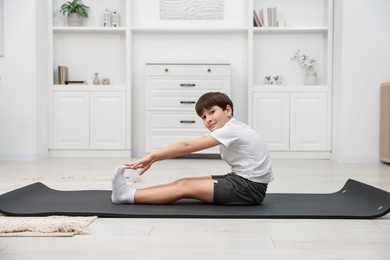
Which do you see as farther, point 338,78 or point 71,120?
point 71,120

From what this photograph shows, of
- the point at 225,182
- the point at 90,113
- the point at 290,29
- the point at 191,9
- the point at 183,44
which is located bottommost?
the point at 225,182

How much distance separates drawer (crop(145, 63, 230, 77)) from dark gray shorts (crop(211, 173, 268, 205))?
3415 millimetres

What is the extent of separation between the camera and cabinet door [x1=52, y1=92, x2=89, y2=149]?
20.3 ft

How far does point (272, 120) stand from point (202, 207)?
144 inches

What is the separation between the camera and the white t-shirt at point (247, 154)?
8.56 feet

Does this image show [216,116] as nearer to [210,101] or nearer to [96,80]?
[210,101]

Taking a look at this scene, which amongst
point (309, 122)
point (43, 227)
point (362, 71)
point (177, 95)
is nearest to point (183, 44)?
point (177, 95)

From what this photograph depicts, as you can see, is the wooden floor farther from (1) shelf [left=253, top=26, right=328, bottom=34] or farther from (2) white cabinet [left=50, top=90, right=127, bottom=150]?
(1) shelf [left=253, top=26, right=328, bottom=34]

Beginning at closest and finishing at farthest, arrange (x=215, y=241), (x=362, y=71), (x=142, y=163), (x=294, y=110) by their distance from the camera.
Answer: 1. (x=215, y=241)
2. (x=142, y=163)
3. (x=362, y=71)
4. (x=294, y=110)

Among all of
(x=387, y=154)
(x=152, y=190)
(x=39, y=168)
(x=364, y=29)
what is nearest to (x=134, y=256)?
(x=152, y=190)

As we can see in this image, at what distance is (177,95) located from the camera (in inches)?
237

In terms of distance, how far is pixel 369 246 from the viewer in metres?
1.88

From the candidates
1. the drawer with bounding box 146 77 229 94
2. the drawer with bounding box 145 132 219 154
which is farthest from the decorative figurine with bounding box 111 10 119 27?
the drawer with bounding box 145 132 219 154

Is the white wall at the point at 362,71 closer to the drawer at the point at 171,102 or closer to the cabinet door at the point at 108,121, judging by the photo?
the drawer at the point at 171,102
